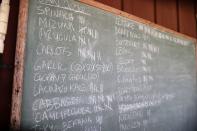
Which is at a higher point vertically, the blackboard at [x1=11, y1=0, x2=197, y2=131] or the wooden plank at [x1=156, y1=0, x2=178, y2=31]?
the wooden plank at [x1=156, y1=0, x2=178, y2=31]

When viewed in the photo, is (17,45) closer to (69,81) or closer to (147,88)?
(69,81)

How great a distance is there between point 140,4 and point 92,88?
3.86 ft

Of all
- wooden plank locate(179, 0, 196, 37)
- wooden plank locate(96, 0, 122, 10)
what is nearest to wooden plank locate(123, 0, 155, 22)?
wooden plank locate(96, 0, 122, 10)

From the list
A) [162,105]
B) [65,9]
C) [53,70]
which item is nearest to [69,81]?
[53,70]

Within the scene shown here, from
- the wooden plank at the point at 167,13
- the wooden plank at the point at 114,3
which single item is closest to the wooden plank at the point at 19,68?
the wooden plank at the point at 114,3

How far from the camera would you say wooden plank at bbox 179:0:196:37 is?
305cm

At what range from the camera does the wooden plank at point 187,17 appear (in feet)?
10.0

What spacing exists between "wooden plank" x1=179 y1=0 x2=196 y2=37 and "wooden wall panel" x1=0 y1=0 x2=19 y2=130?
2.29 metres

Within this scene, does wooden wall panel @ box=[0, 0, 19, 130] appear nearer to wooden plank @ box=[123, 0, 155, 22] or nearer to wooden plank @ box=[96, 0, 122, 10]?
wooden plank @ box=[96, 0, 122, 10]

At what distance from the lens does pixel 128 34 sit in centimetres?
207

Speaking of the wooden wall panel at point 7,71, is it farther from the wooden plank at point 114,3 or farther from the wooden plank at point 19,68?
the wooden plank at point 114,3

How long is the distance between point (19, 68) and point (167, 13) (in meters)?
2.10

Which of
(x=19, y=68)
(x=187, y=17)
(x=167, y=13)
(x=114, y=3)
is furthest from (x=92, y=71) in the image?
(x=187, y=17)

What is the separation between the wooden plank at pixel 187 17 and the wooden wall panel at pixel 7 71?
7.50ft
